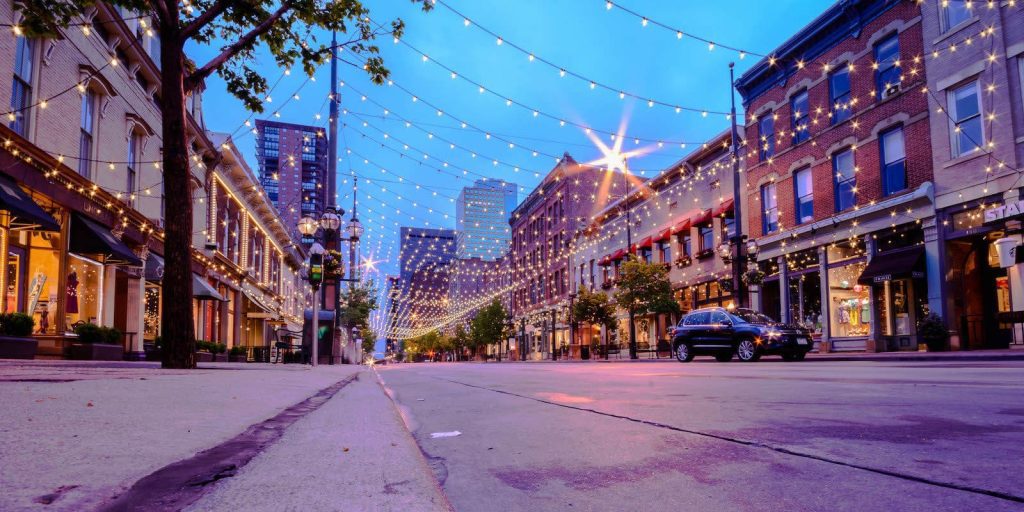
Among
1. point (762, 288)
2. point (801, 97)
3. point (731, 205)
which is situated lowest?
point (762, 288)

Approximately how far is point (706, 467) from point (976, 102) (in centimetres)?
2084

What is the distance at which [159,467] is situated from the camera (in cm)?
147

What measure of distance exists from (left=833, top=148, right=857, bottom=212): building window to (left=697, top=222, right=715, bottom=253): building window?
25.4 ft

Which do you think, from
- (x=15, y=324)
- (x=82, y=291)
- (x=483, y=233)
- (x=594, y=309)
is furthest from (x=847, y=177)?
(x=483, y=233)

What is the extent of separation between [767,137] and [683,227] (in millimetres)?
6833

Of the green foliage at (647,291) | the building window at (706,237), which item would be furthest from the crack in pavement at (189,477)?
the building window at (706,237)

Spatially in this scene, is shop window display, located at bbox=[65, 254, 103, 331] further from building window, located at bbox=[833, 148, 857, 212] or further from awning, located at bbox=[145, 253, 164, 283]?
building window, located at bbox=[833, 148, 857, 212]

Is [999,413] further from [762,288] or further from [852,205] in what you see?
[762,288]

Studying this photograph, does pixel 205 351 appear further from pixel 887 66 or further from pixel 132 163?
pixel 887 66

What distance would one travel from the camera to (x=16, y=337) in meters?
11.0

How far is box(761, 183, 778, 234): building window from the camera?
2655 cm

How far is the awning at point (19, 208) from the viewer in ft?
33.2

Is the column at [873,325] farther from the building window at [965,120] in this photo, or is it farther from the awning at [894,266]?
the building window at [965,120]

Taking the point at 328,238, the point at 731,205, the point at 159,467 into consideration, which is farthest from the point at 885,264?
the point at 159,467
